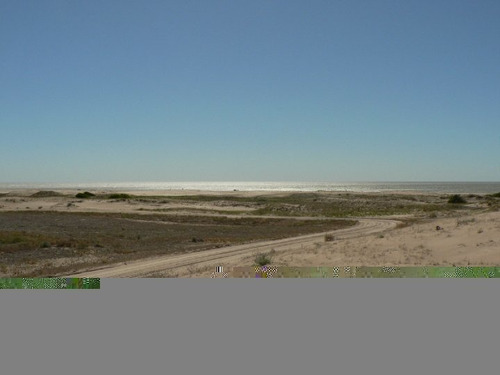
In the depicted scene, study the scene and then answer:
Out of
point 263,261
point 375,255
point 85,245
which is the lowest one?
point 85,245

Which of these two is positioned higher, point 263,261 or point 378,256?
point 378,256

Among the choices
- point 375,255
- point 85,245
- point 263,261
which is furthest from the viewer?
point 85,245

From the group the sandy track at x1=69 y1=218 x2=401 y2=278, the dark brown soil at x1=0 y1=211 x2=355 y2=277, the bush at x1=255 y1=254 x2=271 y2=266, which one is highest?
the bush at x1=255 y1=254 x2=271 y2=266

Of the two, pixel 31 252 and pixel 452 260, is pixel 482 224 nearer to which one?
pixel 452 260

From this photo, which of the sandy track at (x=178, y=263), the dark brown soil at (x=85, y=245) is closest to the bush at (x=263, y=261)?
the sandy track at (x=178, y=263)

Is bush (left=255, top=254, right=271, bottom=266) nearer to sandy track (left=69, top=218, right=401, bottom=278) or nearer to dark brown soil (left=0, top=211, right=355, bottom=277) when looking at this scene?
sandy track (left=69, top=218, right=401, bottom=278)

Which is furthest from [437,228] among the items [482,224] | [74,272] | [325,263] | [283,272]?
[74,272]

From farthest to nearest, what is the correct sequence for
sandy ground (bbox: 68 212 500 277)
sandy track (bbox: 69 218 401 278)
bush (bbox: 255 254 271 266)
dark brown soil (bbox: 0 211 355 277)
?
dark brown soil (bbox: 0 211 355 277) → sandy track (bbox: 69 218 401 278) → bush (bbox: 255 254 271 266) → sandy ground (bbox: 68 212 500 277)

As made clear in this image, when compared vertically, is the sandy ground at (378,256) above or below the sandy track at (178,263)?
above

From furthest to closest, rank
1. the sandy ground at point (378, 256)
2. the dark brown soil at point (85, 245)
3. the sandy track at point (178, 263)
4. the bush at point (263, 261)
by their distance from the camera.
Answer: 1. the dark brown soil at point (85, 245)
2. the sandy track at point (178, 263)
3. the bush at point (263, 261)
4. the sandy ground at point (378, 256)

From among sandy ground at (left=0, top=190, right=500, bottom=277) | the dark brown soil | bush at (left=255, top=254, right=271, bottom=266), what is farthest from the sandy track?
the dark brown soil

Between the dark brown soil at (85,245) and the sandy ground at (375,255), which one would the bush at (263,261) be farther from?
the dark brown soil at (85,245)

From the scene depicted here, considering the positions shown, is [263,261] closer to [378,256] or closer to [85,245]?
[378,256]

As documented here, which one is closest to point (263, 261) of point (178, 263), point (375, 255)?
point (375, 255)
